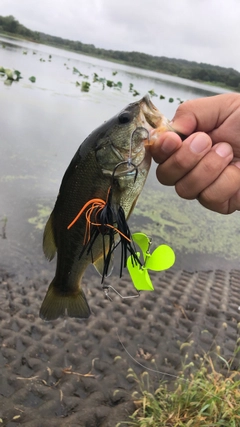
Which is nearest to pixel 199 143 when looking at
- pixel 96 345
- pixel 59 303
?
pixel 59 303

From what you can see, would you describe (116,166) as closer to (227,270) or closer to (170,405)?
(170,405)

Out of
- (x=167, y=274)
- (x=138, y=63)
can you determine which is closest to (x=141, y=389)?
(x=167, y=274)

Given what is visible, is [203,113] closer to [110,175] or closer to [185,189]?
[185,189]

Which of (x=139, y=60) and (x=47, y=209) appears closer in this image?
(x=47, y=209)

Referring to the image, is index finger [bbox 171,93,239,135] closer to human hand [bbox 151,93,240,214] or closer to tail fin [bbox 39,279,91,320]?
human hand [bbox 151,93,240,214]

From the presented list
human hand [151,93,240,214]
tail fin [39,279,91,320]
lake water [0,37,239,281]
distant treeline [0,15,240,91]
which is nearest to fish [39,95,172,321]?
human hand [151,93,240,214]

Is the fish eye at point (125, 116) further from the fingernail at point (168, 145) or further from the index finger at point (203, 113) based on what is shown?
the index finger at point (203, 113)
